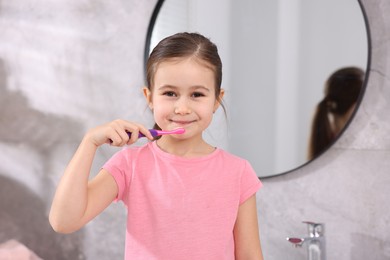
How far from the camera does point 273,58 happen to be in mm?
1142

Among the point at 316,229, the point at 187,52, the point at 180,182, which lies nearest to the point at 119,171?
the point at 180,182

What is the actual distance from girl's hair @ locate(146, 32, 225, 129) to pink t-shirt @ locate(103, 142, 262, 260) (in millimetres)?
126

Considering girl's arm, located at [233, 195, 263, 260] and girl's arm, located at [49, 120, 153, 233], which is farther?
girl's arm, located at [233, 195, 263, 260]

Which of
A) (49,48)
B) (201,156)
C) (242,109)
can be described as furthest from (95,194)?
(49,48)

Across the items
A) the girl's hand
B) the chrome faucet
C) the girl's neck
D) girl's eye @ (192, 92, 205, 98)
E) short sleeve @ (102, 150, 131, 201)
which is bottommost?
the chrome faucet

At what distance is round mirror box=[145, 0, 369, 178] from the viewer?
1094 mm

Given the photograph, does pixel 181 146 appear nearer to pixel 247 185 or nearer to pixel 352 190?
pixel 247 185

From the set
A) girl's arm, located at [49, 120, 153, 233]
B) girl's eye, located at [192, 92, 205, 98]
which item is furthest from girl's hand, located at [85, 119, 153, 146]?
girl's eye, located at [192, 92, 205, 98]

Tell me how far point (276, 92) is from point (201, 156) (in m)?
0.38

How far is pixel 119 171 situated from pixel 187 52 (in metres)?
0.22

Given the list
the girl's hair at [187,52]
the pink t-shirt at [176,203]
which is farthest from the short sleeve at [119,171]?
the girl's hair at [187,52]

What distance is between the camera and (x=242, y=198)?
83 cm

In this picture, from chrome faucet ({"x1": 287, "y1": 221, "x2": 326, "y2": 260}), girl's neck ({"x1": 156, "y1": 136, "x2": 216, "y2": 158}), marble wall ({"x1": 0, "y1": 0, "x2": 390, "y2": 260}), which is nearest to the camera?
girl's neck ({"x1": 156, "y1": 136, "x2": 216, "y2": 158})

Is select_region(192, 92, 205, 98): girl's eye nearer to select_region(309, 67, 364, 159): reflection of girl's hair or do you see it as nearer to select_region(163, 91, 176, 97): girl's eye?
select_region(163, 91, 176, 97): girl's eye
